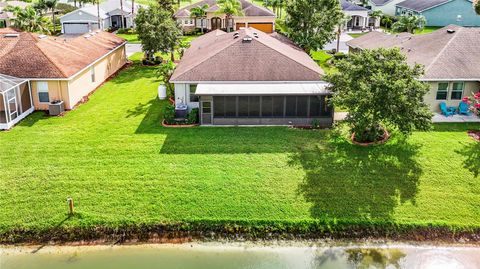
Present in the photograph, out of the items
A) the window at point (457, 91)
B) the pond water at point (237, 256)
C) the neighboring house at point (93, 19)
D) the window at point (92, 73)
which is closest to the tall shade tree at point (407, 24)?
the window at point (457, 91)

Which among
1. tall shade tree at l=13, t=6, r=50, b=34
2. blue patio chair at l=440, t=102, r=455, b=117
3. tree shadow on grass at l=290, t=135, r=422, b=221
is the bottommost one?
tree shadow on grass at l=290, t=135, r=422, b=221

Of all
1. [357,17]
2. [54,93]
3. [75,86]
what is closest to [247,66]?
[75,86]

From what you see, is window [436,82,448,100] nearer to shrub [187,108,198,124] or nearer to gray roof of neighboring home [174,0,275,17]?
shrub [187,108,198,124]

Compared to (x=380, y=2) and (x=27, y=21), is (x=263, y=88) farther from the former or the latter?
(x=380, y=2)

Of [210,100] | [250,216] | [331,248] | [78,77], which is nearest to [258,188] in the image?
[250,216]

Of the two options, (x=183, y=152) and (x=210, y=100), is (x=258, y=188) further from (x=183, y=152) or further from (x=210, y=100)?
(x=210, y=100)

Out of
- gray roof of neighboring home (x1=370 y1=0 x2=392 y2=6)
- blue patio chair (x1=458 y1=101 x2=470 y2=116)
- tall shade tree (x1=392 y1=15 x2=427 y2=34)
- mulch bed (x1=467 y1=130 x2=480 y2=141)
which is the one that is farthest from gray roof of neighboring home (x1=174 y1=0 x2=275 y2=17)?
mulch bed (x1=467 y1=130 x2=480 y2=141)

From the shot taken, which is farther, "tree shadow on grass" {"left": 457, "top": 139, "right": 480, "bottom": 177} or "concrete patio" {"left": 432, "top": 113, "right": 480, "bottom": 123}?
"concrete patio" {"left": 432, "top": 113, "right": 480, "bottom": 123}
